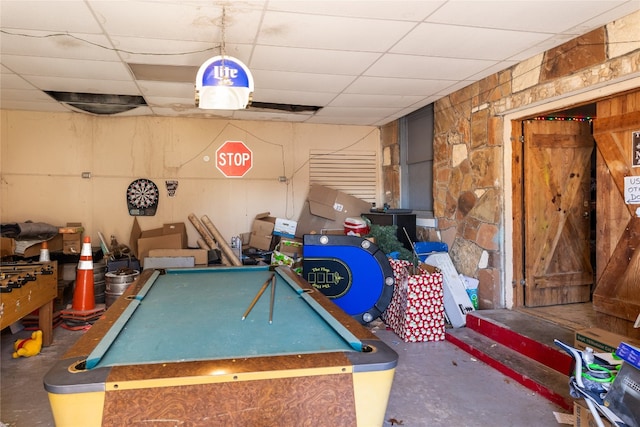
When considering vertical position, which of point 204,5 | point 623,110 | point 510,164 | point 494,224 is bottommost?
point 494,224

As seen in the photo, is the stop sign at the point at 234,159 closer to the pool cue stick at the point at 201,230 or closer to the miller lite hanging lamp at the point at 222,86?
the pool cue stick at the point at 201,230

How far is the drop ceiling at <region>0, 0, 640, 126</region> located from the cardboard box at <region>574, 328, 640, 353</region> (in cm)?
223

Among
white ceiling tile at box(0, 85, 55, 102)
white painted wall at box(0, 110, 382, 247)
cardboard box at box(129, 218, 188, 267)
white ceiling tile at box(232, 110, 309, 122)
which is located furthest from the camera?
white ceiling tile at box(232, 110, 309, 122)

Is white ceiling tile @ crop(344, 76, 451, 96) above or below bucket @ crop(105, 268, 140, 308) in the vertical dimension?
above

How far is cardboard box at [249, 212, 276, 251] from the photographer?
6.31 meters

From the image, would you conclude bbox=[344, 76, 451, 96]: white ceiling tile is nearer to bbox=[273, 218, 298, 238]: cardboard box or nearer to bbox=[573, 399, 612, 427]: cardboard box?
bbox=[273, 218, 298, 238]: cardboard box

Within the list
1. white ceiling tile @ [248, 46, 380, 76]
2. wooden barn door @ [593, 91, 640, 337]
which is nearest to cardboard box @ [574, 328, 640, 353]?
wooden barn door @ [593, 91, 640, 337]

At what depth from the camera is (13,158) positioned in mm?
5934

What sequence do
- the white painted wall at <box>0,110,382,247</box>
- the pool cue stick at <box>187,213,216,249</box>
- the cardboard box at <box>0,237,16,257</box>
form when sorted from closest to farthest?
the cardboard box at <box>0,237,16,257</box> < the white painted wall at <box>0,110,382,247</box> < the pool cue stick at <box>187,213,216,249</box>

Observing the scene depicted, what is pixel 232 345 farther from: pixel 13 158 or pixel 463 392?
pixel 13 158

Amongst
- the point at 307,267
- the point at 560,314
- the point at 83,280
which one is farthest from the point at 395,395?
the point at 83,280

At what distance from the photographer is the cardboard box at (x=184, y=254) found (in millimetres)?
5535

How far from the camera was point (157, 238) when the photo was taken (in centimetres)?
588

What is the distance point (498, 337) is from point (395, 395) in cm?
139
